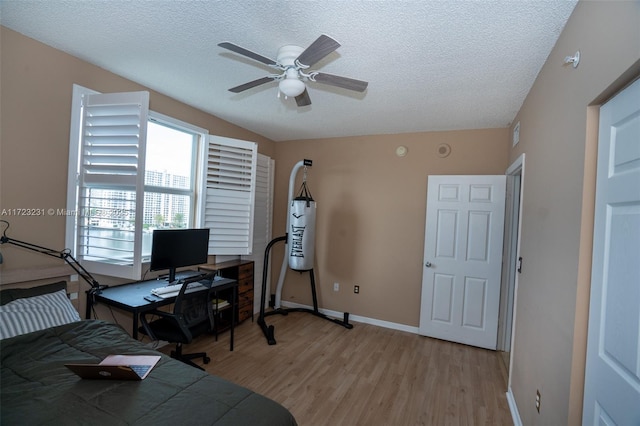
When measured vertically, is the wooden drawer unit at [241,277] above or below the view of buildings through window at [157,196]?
below

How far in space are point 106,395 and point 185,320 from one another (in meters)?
1.19

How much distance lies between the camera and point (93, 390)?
129cm

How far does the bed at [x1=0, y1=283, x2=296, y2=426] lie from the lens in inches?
45.3

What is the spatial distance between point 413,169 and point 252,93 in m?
2.26

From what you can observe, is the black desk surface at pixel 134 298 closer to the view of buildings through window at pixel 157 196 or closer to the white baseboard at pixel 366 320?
the view of buildings through window at pixel 157 196

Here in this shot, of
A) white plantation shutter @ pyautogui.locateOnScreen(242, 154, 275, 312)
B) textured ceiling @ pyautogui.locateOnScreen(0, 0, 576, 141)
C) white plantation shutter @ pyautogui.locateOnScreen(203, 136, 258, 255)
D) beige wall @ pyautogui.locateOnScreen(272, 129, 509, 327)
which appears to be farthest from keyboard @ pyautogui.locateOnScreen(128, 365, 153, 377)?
beige wall @ pyautogui.locateOnScreen(272, 129, 509, 327)

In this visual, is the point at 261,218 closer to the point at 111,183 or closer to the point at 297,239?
the point at 297,239

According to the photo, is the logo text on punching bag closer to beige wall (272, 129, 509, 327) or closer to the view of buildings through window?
beige wall (272, 129, 509, 327)

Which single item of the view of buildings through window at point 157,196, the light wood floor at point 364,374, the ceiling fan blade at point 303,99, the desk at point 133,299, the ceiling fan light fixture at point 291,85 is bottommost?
the light wood floor at point 364,374

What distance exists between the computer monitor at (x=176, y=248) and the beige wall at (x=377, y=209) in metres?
1.84

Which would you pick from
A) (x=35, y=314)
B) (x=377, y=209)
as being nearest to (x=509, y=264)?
(x=377, y=209)

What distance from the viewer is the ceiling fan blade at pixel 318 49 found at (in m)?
1.37

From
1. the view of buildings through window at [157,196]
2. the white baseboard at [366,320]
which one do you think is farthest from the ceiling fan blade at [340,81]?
the white baseboard at [366,320]

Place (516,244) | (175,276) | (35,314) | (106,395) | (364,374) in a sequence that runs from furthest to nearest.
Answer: (516,244), (175,276), (364,374), (35,314), (106,395)
